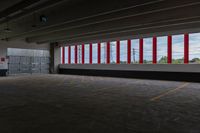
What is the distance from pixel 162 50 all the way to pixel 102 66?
5432 millimetres

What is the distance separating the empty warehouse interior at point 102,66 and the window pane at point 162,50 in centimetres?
7

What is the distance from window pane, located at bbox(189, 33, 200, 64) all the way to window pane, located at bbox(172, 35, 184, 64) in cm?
56

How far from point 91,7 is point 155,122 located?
17.6 ft

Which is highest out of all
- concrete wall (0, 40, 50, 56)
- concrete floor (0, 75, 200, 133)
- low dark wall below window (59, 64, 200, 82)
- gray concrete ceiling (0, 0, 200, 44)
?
gray concrete ceiling (0, 0, 200, 44)

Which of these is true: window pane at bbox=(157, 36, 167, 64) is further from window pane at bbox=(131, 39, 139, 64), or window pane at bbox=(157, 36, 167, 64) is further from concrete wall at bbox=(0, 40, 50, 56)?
concrete wall at bbox=(0, 40, 50, 56)

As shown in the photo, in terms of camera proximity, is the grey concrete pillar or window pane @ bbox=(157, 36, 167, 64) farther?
the grey concrete pillar

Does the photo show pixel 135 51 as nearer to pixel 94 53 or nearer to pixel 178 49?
pixel 178 49

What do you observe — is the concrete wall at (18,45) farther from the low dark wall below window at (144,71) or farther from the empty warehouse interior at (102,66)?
the low dark wall below window at (144,71)

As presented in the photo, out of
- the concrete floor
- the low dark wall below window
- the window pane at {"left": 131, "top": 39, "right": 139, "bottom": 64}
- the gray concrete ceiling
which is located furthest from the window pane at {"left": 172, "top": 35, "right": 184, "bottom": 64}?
the concrete floor

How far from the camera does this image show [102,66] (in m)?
15.7

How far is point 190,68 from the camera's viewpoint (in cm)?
1126

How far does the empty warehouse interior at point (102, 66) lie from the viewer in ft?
11.9

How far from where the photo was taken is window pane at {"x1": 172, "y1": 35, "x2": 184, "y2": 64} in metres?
12.0

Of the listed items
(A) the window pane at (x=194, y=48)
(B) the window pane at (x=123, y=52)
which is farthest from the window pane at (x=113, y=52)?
(A) the window pane at (x=194, y=48)
